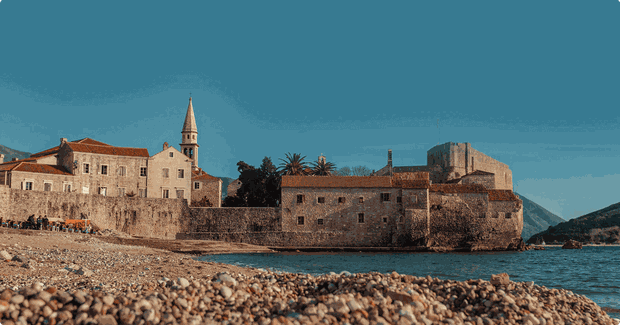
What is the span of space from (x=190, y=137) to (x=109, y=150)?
52.8ft

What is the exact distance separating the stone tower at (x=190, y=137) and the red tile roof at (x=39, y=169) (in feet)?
62.0

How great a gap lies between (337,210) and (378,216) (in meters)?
4.14

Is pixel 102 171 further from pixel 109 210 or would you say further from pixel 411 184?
pixel 411 184

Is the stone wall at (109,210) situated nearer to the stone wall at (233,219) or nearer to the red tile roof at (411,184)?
the stone wall at (233,219)

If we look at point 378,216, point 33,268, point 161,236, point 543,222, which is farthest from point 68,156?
point 543,222

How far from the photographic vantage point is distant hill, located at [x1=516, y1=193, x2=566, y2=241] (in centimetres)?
16300

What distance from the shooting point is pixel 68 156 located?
165 ft

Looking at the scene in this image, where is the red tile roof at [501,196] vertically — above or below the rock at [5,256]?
above

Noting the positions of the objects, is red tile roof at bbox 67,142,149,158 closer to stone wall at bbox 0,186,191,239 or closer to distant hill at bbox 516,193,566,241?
stone wall at bbox 0,186,191,239

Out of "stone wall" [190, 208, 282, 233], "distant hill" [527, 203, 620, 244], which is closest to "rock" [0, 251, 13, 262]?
"stone wall" [190, 208, 282, 233]

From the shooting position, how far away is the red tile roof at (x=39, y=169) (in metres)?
46.0

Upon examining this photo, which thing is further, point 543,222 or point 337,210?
point 543,222

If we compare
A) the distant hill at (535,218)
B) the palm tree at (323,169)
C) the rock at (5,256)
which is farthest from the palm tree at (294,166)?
the distant hill at (535,218)

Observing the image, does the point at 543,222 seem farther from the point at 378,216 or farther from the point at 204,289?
the point at 204,289
